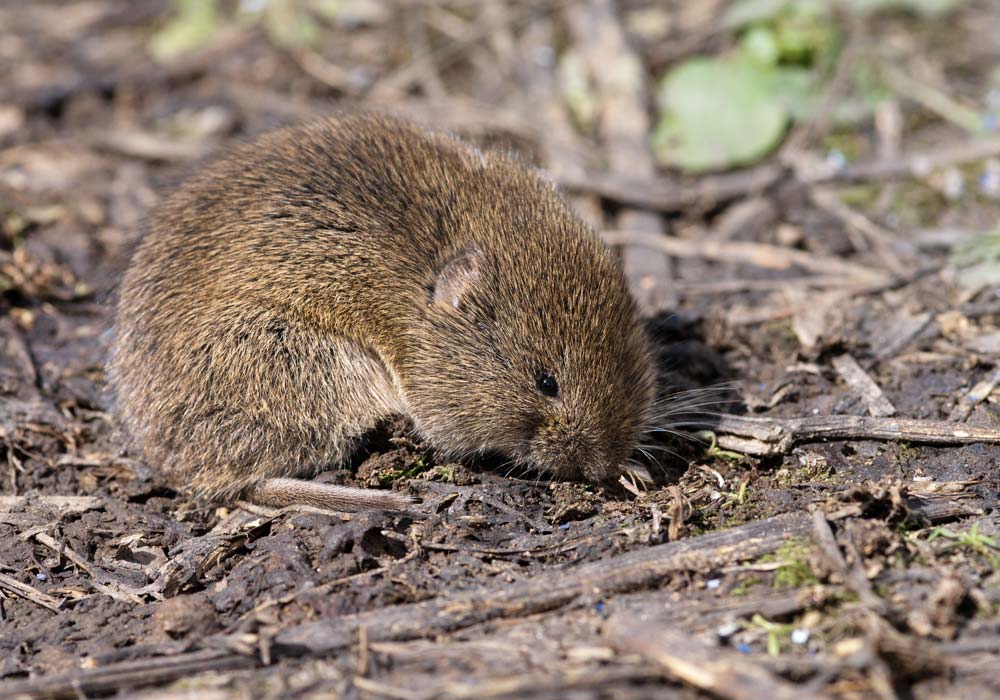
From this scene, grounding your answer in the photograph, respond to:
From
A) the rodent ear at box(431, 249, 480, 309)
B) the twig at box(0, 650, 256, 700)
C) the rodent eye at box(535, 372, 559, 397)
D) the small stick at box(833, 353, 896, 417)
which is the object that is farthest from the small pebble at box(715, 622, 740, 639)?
the rodent ear at box(431, 249, 480, 309)

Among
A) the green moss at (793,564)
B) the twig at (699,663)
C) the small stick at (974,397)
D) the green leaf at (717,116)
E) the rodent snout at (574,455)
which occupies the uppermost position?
the green leaf at (717,116)

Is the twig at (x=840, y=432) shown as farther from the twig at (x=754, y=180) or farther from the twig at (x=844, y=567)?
the twig at (x=754, y=180)

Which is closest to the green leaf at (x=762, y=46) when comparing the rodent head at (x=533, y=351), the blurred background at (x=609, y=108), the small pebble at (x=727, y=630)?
the blurred background at (x=609, y=108)

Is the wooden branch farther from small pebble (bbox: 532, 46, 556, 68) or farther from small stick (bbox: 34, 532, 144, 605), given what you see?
small pebble (bbox: 532, 46, 556, 68)

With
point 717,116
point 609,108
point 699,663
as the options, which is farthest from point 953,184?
point 699,663

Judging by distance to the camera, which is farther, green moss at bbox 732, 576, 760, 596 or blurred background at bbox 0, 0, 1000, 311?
blurred background at bbox 0, 0, 1000, 311

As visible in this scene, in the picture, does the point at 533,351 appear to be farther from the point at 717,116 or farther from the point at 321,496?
the point at 717,116
